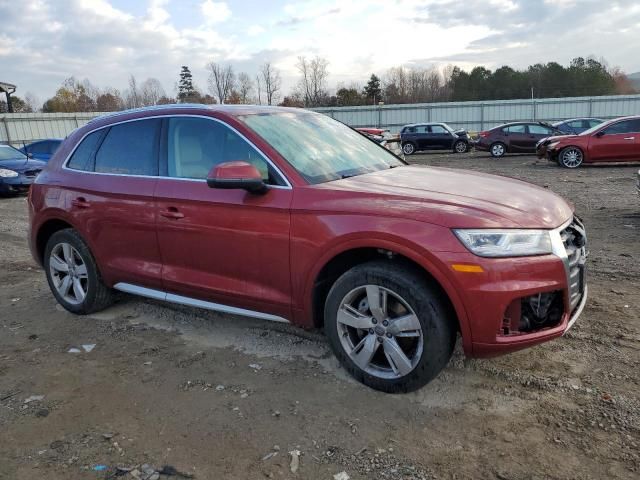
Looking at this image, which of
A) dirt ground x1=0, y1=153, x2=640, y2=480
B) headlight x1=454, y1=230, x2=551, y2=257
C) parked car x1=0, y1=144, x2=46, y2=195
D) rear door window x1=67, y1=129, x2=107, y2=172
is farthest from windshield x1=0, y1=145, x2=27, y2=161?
headlight x1=454, y1=230, x2=551, y2=257

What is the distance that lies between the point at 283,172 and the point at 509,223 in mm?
1441

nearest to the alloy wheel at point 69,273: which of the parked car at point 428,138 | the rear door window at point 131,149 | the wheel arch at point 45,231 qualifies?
the wheel arch at point 45,231

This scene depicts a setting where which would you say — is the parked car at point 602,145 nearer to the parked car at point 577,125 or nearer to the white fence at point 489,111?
the parked car at point 577,125

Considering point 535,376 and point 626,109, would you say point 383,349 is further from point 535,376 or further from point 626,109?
point 626,109

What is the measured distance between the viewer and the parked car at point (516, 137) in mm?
21266

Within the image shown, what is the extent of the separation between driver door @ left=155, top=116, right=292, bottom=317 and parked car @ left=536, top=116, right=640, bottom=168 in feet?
48.0

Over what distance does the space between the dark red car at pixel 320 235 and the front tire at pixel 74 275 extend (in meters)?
0.02

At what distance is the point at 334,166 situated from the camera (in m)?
3.71

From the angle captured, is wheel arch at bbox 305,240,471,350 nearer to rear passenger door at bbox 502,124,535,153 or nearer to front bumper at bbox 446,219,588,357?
front bumper at bbox 446,219,588,357

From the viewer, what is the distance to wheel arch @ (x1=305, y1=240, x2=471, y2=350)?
286cm

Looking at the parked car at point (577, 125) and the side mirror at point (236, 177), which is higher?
the side mirror at point (236, 177)

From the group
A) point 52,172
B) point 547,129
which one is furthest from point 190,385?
point 547,129

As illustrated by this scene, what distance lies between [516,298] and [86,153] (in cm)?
375

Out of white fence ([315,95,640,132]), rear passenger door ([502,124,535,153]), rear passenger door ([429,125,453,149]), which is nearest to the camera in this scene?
rear passenger door ([502,124,535,153])
